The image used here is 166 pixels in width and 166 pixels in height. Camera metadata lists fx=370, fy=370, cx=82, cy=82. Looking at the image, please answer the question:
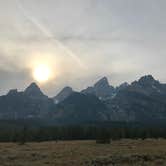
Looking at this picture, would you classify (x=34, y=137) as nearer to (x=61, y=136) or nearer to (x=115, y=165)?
(x=61, y=136)

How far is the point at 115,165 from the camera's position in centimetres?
4006

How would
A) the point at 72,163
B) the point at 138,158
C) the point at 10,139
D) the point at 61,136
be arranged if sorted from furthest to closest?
1. the point at 61,136
2. the point at 10,139
3. the point at 138,158
4. the point at 72,163

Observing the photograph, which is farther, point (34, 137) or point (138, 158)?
point (34, 137)

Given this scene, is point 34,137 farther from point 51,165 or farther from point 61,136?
point 51,165

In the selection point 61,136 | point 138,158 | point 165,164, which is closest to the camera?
point 165,164

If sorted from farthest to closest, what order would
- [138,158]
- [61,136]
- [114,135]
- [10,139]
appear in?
[61,136], [10,139], [114,135], [138,158]

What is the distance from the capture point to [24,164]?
44.5m

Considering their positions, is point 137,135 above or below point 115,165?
above

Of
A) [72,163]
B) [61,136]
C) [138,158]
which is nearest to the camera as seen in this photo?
[72,163]

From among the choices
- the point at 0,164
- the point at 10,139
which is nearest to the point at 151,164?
the point at 0,164

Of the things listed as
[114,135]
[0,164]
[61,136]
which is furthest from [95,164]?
[61,136]

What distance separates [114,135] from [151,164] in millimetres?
94734

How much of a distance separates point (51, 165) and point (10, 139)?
4389 inches

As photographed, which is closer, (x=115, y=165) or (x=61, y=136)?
(x=115, y=165)
